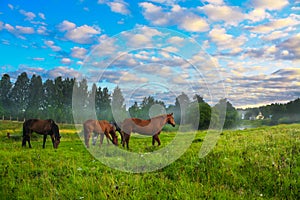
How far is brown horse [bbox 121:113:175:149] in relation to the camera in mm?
15352

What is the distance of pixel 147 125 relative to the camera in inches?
632

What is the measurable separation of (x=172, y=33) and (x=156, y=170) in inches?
203

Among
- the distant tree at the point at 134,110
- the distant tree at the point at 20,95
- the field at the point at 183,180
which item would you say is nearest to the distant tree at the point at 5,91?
the distant tree at the point at 20,95

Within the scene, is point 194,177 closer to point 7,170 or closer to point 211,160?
point 211,160

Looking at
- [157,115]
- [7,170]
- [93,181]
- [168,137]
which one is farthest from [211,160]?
[168,137]

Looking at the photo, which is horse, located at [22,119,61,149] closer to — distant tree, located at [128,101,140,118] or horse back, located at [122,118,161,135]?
horse back, located at [122,118,161,135]

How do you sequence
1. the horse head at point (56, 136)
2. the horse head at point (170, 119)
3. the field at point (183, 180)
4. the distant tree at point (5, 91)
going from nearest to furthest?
the field at point (183, 180), the horse head at point (170, 119), the horse head at point (56, 136), the distant tree at point (5, 91)

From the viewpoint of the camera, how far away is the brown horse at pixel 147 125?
604 inches

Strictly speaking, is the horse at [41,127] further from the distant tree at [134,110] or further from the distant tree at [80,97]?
the distant tree at [80,97]

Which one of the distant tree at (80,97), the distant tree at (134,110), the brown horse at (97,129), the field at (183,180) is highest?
the distant tree at (80,97)

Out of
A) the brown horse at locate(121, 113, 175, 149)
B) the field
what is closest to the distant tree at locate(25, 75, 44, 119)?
the brown horse at locate(121, 113, 175, 149)

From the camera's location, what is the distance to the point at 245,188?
23.8ft

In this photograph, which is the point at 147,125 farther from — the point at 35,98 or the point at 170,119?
the point at 35,98

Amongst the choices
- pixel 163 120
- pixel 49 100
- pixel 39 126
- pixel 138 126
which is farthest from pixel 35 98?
pixel 163 120
